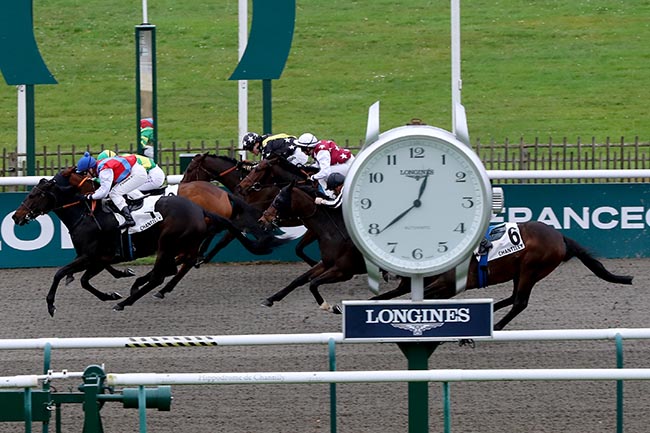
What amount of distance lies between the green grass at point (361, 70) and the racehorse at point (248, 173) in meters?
10.9

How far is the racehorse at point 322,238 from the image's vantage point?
37.0ft

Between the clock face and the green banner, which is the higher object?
the clock face

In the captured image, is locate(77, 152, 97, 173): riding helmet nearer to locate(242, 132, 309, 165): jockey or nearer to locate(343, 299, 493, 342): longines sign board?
locate(242, 132, 309, 165): jockey

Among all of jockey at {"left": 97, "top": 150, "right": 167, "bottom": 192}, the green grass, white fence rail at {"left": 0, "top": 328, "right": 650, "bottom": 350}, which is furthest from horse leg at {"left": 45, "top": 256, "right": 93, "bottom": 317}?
the green grass

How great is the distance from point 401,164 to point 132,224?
701 centimetres

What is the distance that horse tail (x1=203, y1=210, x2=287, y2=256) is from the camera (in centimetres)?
1227

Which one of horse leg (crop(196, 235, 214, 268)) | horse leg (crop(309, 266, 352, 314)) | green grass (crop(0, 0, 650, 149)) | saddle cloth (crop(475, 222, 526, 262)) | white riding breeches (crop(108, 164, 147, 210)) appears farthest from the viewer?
green grass (crop(0, 0, 650, 149))

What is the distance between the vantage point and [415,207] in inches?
200

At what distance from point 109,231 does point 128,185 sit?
18.4 inches

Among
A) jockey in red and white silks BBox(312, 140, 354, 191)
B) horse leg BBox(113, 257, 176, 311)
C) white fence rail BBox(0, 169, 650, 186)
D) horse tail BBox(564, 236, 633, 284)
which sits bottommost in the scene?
horse leg BBox(113, 257, 176, 311)

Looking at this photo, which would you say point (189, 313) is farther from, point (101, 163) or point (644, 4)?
point (644, 4)

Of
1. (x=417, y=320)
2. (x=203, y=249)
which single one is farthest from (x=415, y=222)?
(x=203, y=249)

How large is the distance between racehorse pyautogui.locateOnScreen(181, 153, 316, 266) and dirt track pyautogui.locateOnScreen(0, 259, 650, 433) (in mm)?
469

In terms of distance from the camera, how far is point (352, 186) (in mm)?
5070
